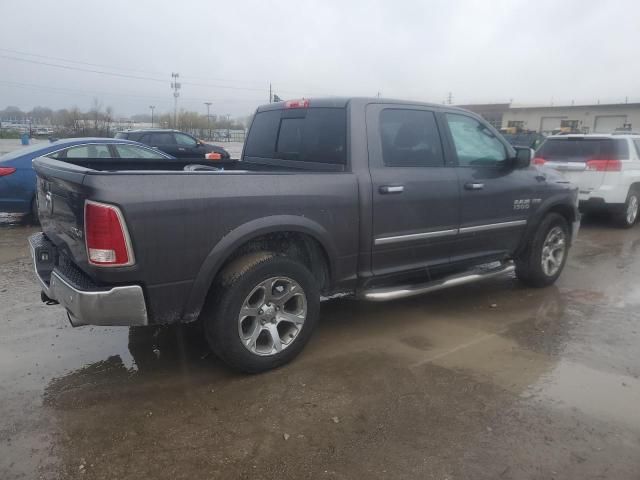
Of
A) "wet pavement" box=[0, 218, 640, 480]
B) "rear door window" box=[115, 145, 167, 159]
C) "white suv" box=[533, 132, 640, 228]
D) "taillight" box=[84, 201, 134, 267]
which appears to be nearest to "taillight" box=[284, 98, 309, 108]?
"wet pavement" box=[0, 218, 640, 480]

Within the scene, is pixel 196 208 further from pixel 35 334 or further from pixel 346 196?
pixel 35 334

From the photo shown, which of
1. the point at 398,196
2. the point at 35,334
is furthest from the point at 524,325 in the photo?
the point at 35,334

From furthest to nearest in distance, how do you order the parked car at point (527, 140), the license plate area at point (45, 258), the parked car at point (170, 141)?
the parked car at point (527, 140) → the parked car at point (170, 141) → the license plate area at point (45, 258)

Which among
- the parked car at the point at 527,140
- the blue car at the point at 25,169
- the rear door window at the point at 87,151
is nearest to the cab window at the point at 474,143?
the blue car at the point at 25,169

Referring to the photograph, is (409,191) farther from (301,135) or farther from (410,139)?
(301,135)

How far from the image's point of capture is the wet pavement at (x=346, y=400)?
2.67m

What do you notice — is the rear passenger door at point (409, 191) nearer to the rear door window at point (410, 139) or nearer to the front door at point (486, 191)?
the rear door window at point (410, 139)

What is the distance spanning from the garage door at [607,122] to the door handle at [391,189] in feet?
Answer: 178

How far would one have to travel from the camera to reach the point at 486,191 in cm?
476

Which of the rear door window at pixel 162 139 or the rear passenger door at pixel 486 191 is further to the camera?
the rear door window at pixel 162 139

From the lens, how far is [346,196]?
→ 377 centimetres

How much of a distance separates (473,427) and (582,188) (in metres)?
7.60

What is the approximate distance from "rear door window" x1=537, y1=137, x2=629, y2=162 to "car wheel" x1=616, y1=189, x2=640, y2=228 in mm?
757

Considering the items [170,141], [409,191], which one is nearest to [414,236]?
[409,191]
